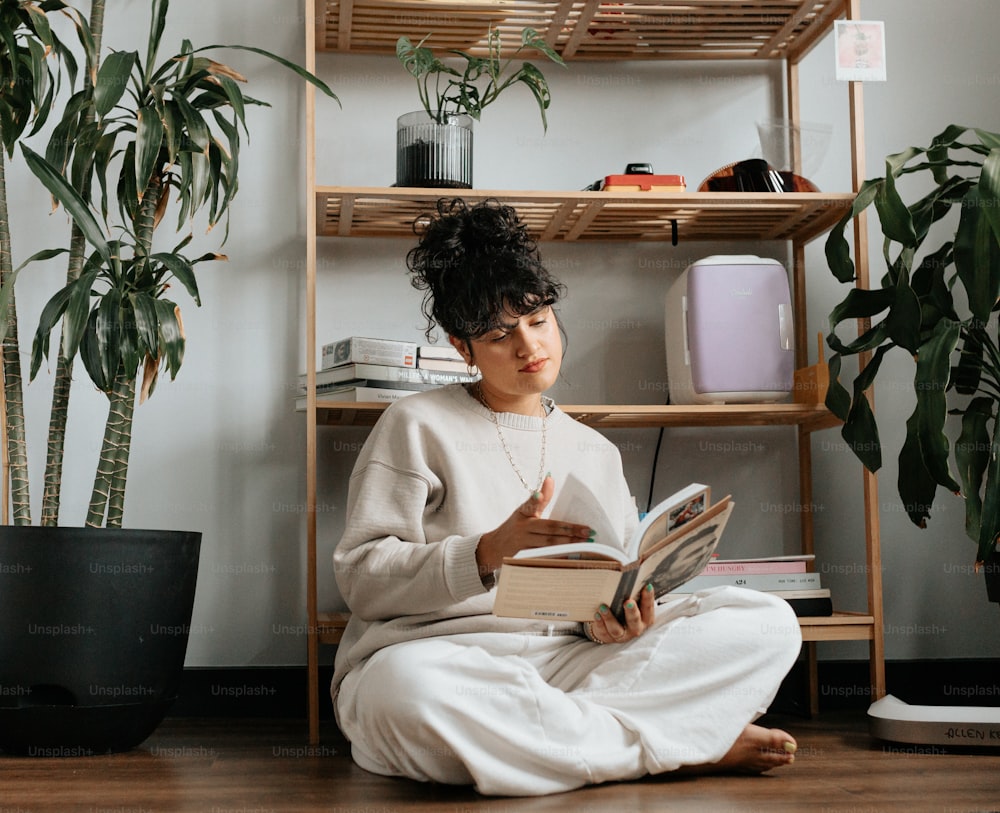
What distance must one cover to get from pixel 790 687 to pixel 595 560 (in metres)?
1.23

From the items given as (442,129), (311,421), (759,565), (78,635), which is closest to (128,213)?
(311,421)

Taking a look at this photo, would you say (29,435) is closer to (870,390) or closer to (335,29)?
(335,29)

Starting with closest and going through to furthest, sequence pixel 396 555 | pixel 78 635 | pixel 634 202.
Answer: pixel 396 555, pixel 78 635, pixel 634 202

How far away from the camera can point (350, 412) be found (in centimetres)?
211

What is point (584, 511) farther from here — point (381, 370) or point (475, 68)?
point (475, 68)

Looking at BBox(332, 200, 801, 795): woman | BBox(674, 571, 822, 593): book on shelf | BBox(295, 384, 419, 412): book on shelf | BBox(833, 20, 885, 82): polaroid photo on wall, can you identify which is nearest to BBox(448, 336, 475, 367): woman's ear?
BBox(332, 200, 801, 795): woman

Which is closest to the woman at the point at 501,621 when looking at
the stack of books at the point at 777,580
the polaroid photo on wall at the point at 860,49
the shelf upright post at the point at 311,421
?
the shelf upright post at the point at 311,421

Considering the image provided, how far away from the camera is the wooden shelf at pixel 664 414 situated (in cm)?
209

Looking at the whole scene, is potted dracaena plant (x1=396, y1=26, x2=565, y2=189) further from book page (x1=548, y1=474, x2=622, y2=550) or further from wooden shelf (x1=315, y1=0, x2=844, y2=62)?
book page (x1=548, y1=474, x2=622, y2=550)

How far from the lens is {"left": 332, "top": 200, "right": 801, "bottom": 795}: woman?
4.77ft

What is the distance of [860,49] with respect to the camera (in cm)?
215

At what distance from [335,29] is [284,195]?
0.37m

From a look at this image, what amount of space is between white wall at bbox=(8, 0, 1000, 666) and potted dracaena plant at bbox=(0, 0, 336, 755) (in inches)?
15.4

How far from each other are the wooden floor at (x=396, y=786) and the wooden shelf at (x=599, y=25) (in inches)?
57.4
